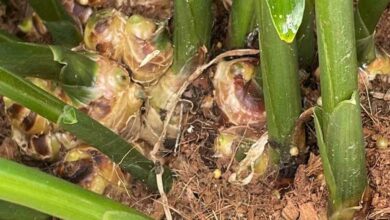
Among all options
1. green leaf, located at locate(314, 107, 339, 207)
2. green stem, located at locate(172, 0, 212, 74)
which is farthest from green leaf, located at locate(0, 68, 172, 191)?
green leaf, located at locate(314, 107, 339, 207)

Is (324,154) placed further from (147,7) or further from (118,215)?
(147,7)

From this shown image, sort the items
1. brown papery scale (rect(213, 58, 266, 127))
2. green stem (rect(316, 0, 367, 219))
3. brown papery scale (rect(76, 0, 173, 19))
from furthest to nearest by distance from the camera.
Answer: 1. brown papery scale (rect(76, 0, 173, 19))
2. brown papery scale (rect(213, 58, 266, 127))
3. green stem (rect(316, 0, 367, 219))

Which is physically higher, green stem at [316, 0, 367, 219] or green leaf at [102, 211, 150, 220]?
green stem at [316, 0, 367, 219]

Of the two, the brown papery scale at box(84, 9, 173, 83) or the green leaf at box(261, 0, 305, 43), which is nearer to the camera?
the green leaf at box(261, 0, 305, 43)

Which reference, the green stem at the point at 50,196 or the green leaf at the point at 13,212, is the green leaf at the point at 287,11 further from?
the green leaf at the point at 13,212

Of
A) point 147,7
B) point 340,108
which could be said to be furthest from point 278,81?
point 147,7

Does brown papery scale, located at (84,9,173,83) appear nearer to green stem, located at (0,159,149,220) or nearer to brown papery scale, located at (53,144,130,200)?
brown papery scale, located at (53,144,130,200)

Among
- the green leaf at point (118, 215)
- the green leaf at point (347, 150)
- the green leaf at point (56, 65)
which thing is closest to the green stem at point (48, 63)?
the green leaf at point (56, 65)
